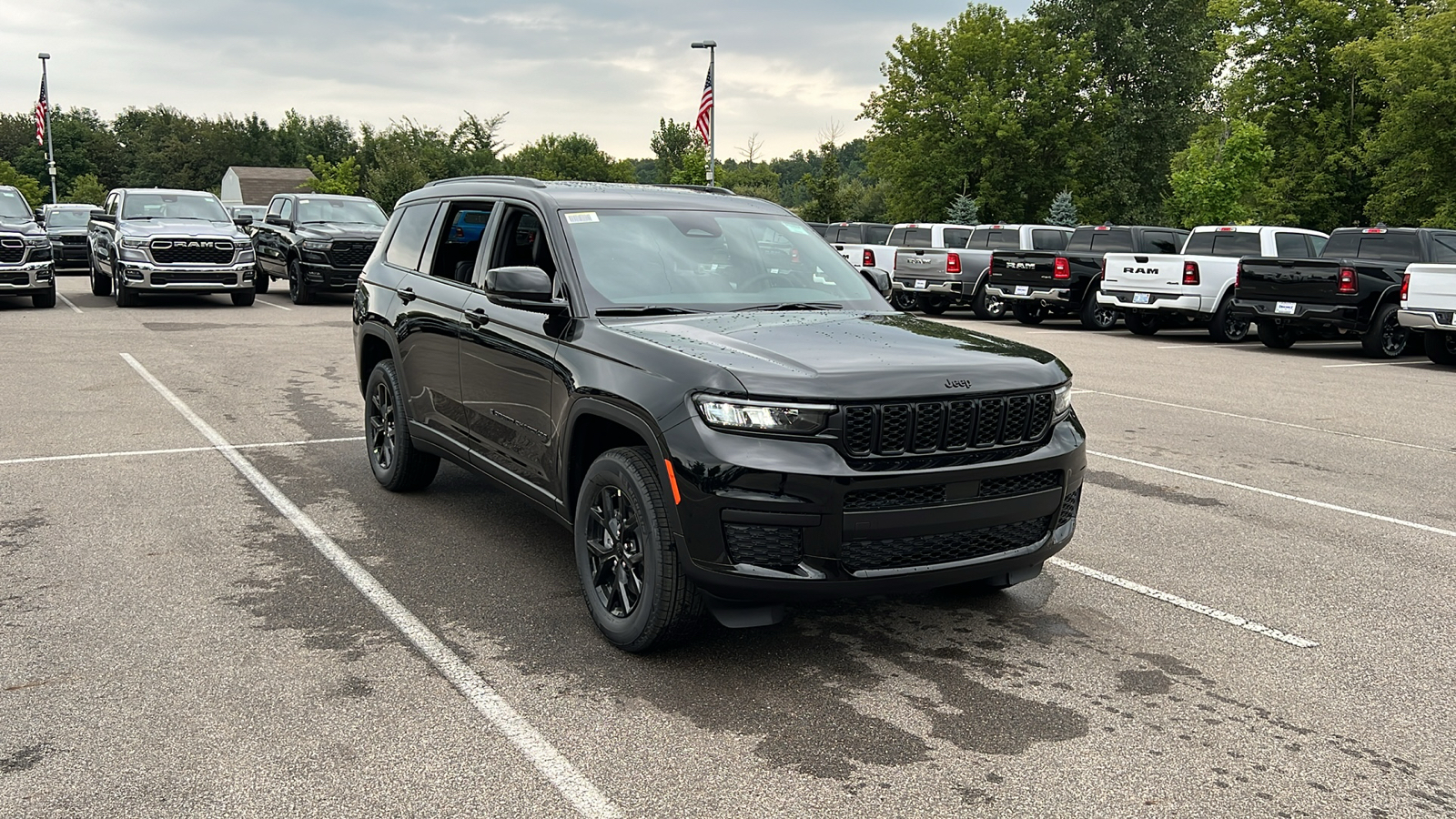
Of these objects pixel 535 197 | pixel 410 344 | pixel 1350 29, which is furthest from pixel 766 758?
pixel 1350 29

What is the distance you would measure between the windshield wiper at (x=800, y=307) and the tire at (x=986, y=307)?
18461 millimetres

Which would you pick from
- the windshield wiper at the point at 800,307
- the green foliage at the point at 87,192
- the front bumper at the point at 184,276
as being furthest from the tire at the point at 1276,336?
the green foliage at the point at 87,192

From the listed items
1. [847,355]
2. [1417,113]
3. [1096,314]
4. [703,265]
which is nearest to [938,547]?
[847,355]

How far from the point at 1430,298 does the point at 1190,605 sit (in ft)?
39.8

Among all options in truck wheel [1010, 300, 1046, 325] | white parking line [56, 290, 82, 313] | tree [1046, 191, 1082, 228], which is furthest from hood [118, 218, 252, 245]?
tree [1046, 191, 1082, 228]

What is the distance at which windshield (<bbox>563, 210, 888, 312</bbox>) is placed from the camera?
5230 mm

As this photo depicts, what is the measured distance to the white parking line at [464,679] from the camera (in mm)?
3486

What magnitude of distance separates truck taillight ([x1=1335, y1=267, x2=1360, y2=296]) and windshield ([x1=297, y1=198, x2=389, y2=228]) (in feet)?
53.4

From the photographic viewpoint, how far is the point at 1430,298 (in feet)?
49.8

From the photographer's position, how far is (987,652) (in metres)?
4.70

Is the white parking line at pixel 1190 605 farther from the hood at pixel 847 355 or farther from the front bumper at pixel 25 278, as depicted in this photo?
the front bumper at pixel 25 278

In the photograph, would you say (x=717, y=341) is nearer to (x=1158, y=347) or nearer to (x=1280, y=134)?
(x=1158, y=347)

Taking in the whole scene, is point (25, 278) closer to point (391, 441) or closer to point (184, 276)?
point (184, 276)

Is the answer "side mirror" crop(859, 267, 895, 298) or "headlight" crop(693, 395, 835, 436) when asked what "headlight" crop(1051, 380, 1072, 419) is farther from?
"side mirror" crop(859, 267, 895, 298)
